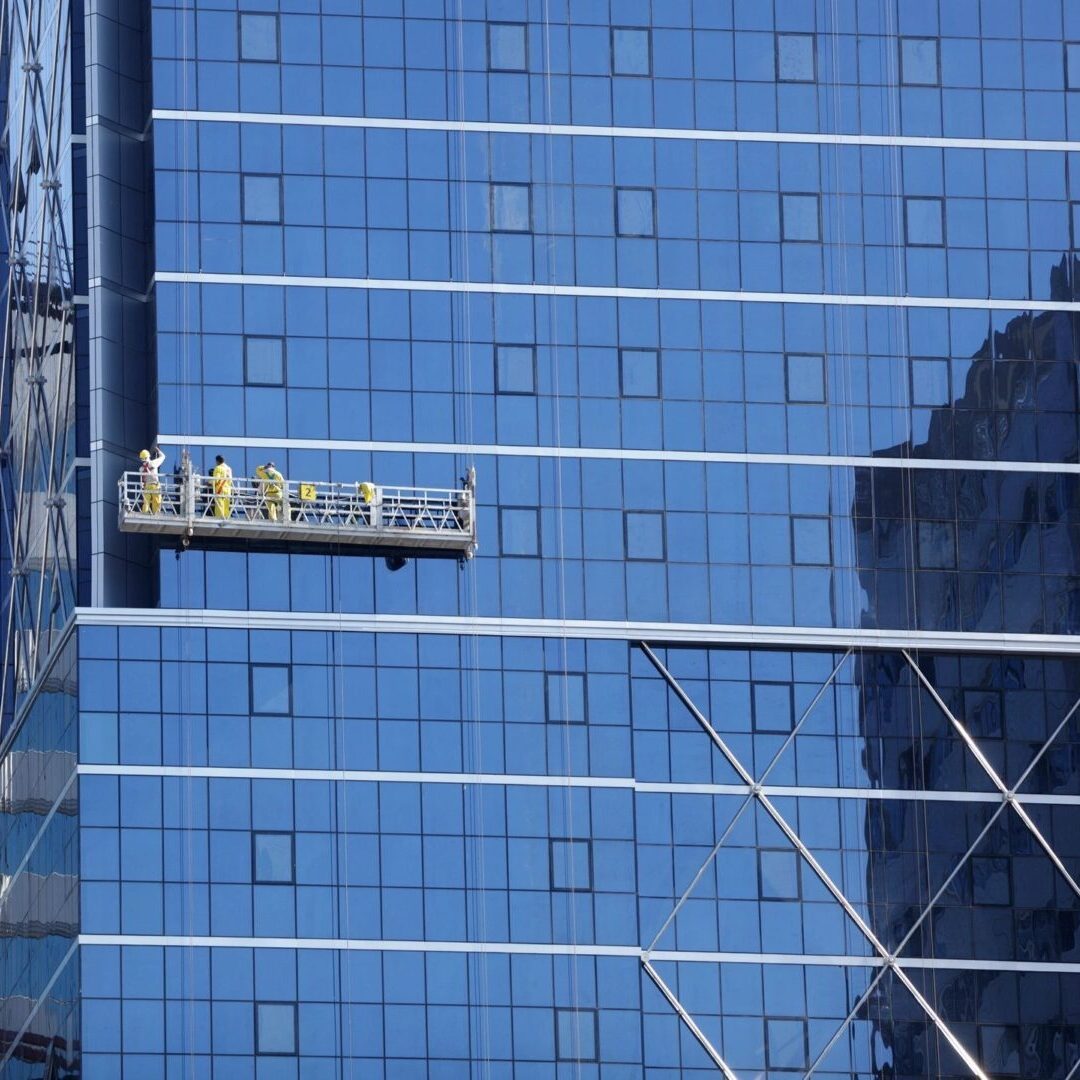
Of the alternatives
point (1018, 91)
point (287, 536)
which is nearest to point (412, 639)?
point (287, 536)

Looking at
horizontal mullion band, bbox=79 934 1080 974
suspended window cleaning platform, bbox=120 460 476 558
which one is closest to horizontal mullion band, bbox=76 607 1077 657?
suspended window cleaning platform, bbox=120 460 476 558

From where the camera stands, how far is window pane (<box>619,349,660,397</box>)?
132000 millimetres

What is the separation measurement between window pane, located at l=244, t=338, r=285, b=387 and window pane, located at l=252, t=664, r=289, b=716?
9017 mm

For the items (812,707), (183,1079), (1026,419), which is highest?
(1026,419)

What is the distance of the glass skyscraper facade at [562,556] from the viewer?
125938 mm

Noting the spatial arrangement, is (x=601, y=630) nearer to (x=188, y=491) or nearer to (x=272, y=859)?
(x=272, y=859)

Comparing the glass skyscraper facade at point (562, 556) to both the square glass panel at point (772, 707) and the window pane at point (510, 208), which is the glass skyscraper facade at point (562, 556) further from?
the window pane at point (510, 208)

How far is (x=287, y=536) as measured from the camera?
128 meters

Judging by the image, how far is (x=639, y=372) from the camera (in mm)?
132250

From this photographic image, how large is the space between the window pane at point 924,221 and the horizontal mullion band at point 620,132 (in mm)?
1905

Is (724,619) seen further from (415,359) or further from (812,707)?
(415,359)

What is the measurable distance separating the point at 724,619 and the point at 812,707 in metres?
3.85

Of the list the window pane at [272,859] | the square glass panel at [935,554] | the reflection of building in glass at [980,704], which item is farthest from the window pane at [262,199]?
the square glass panel at [935,554]

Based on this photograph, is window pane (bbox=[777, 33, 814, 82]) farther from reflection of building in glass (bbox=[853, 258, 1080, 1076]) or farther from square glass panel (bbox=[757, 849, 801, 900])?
square glass panel (bbox=[757, 849, 801, 900])
